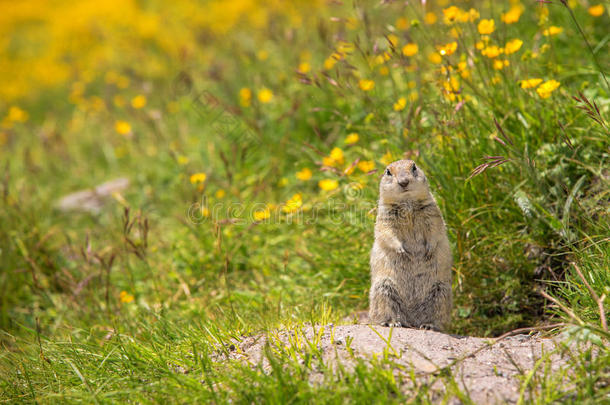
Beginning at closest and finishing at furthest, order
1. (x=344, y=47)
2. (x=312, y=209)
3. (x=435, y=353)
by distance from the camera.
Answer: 1. (x=435, y=353)
2. (x=344, y=47)
3. (x=312, y=209)

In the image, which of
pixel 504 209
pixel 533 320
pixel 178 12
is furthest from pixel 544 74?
pixel 178 12

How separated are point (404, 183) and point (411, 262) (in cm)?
53

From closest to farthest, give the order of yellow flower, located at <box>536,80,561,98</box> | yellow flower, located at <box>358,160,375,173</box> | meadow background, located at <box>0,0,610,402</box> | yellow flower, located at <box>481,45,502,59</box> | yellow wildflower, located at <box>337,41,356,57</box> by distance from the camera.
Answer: meadow background, located at <box>0,0,610,402</box>
yellow flower, located at <box>536,80,561,98</box>
yellow flower, located at <box>481,45,502,59</box>
yellow wildflower, located at <box>337,41,356,57</box>
yellow flower, located at <box>358,160,375,173</box>

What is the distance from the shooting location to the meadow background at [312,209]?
3.02 m

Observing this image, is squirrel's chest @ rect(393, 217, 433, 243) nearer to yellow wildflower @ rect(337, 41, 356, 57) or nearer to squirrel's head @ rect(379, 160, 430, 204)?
squirrel's head @ rect(379, 160, 430, 204)

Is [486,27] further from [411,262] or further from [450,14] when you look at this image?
[411,262]

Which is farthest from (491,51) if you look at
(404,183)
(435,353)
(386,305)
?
(435,353)

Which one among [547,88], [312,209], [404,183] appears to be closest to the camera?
[404,183]

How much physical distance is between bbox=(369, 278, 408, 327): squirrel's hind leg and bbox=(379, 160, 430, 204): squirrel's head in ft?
1.74

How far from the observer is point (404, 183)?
10.5 ft

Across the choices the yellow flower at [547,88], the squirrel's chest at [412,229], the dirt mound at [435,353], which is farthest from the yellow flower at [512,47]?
the dirt mound at [435,353]

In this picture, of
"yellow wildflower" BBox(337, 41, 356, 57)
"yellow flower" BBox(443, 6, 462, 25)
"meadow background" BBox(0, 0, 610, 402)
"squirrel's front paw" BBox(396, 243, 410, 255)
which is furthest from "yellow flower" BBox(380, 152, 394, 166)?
"yellow flower" BBox(443, 6, 462, 25)

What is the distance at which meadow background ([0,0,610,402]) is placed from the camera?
119 inches

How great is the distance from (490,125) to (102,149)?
5668 mm
